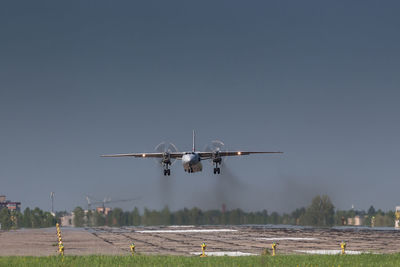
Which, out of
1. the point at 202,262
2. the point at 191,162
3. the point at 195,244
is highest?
the point at 191,162

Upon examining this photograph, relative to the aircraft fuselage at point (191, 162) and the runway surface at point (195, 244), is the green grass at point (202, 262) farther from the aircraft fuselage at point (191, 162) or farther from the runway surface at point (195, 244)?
the aircraft fuselage at point (191, 162)

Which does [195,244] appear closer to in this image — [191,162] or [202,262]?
[191,162]

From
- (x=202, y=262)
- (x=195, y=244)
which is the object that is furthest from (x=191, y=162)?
(x=202, y=262)

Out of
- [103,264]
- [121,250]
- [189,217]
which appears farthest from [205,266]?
[189,217]

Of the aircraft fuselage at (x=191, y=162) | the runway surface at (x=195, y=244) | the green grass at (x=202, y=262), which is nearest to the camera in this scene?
the green grass at (x=202, y=262)

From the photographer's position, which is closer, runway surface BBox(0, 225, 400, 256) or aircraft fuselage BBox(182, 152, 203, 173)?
runway surface BBox(0, 225, 400, 256)

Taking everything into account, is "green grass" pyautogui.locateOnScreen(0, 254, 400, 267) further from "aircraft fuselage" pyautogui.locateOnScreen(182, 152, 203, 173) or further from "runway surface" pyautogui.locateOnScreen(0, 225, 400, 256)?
"aircraft fuselage" pyautogui.locateOnScreen(182, 152, 203, 173)

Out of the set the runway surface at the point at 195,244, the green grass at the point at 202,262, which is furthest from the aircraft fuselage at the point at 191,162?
the green grass at the point at 202,262

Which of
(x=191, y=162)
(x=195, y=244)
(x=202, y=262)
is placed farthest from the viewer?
(x=195, y=244)

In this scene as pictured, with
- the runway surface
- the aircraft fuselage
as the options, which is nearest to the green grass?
the runway surface

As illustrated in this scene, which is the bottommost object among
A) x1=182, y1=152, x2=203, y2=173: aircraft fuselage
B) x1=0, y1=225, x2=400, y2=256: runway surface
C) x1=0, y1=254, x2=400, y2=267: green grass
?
x1=0, y1=225, x2=400, y2=256: runway surface

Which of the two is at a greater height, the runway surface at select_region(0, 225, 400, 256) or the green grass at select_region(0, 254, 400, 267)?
the green grass at select_region(0, 254, 400, 267)

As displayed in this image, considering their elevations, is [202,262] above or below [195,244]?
above

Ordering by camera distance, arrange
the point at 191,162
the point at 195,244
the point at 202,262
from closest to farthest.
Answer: the point at 202,262, the point at 191,162, the point at 195,244
